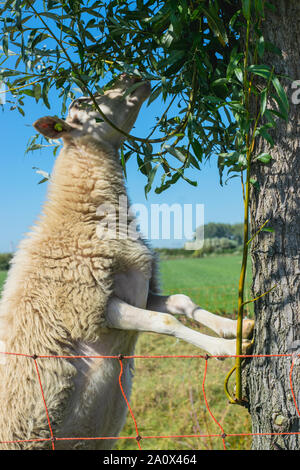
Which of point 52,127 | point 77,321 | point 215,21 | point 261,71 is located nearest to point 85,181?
point 52,127

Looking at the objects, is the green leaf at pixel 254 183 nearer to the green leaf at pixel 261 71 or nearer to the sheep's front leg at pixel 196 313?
the green leaf at pixel 261 71

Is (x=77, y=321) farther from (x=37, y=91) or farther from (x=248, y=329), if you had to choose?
(x=37, y=91)

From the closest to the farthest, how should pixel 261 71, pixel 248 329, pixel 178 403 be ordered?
pixel 261 71, pixel 248 329, pixel 178 403

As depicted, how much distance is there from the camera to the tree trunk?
220 cm

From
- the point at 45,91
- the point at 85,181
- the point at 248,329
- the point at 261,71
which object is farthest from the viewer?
the point at 85,181

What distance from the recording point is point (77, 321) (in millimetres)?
2537

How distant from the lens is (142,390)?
6746 mm

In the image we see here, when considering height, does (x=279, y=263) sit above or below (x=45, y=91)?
below

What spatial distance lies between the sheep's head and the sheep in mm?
15

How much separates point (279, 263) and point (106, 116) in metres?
1.62

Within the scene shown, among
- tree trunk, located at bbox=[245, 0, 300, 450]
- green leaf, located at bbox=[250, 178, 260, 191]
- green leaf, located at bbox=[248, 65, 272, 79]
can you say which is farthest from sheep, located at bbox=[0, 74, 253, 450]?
green leaf, located at bbox=[248, 65, 272, 79]

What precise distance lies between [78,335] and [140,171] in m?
1.22
